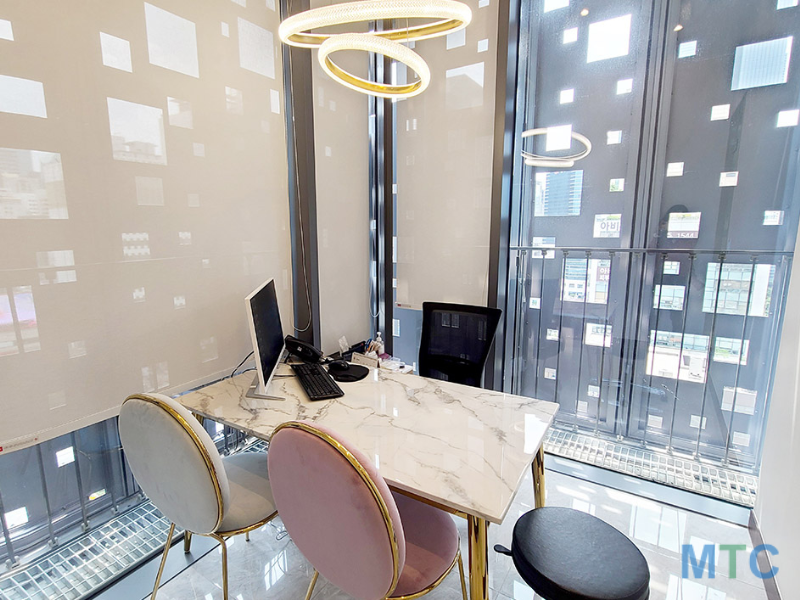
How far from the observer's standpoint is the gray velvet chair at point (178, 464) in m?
1.18

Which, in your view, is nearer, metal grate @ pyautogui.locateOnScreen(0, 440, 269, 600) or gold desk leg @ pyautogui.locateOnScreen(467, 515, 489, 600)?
gold desk leg @ pyautogui.locateOnScreen(467, 515, 489, 600)

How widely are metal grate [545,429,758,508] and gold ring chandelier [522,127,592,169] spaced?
5.80 ft

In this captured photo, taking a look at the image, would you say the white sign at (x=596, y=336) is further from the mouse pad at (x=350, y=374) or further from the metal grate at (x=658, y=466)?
the mouse pad at (x=350, y=374)

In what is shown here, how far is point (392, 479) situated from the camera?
1.18m

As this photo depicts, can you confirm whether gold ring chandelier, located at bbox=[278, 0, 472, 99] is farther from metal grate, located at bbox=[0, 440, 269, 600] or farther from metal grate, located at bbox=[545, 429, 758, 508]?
metal grate, located at bbox=[545, 429, 758, 508]

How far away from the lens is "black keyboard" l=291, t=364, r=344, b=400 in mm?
1787

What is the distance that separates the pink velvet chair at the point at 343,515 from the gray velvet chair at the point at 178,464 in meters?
0.21

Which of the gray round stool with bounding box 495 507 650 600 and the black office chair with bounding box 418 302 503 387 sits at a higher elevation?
the black office chair with bounding box 418 302 503 387

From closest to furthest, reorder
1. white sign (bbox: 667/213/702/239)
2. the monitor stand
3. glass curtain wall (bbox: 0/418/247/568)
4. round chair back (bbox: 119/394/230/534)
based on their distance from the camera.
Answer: round chair back (bbox: 119/394/230/534), glass curtain wall (bbox: 0/418/247/568), the monitor stand, white sign (bbox: 667/213/702/239)

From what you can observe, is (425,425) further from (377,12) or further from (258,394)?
(377,12)

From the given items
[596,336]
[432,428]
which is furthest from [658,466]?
[432,428]

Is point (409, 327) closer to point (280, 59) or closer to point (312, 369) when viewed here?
point (312, 369)

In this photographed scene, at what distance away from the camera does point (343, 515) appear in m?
0.99

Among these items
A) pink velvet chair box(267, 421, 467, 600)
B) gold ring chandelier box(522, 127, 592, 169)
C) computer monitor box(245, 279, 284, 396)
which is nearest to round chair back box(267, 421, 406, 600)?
pink velvet chair box(267, 421, 467, 600)
